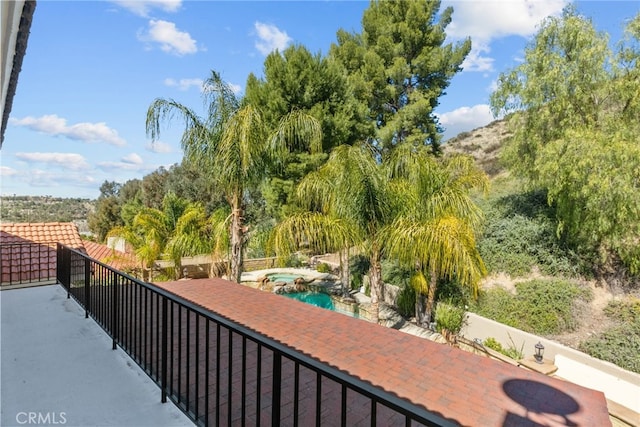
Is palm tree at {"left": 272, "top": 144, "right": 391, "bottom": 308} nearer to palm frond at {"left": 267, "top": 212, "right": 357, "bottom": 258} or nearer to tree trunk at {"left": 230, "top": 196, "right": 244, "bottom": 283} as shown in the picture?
palm frond at {"left": 267, "top": 212, "right": 357, "bottom": 258}

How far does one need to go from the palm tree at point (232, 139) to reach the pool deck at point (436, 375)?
328cm

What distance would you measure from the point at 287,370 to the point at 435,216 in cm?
495

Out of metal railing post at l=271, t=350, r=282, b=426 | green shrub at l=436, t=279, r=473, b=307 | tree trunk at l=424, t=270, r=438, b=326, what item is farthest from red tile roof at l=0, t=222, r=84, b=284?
green shrub at l=436, t=279, r=473, b=307

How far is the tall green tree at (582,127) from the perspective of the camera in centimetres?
843

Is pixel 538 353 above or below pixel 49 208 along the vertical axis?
below

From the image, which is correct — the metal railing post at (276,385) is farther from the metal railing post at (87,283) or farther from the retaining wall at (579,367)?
the retaining wall at (579,367)

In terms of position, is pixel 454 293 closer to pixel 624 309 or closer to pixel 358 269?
pixel 624 309

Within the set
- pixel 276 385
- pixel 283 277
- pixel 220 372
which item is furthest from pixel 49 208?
pixel 276 385

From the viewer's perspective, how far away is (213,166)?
25.0 ft

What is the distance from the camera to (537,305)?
8.86 metres

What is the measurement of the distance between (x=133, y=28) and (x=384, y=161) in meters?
6.53

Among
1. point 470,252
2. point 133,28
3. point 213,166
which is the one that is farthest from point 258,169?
point 470,252

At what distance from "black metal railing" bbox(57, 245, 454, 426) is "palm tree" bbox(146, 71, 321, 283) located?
3.79 meters

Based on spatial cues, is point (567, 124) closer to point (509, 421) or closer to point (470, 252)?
point (470, 252)
